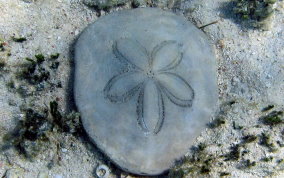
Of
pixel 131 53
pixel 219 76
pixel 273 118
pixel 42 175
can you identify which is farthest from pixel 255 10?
pixel 42 175

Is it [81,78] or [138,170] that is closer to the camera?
[138,170]

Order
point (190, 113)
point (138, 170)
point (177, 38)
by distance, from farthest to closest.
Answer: point (177, 38) < point (190, 113) < point (138, 170)

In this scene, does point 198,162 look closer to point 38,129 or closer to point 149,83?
point 149,83

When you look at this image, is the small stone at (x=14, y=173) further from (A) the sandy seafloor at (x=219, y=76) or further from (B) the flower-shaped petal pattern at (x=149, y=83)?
(B) the flower-shaped petal pattern at (x=149, y=83)

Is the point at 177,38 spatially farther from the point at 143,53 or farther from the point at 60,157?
the point at 60,157

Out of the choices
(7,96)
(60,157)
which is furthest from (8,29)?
(60,157)

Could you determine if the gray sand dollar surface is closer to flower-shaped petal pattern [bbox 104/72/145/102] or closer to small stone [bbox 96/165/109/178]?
flower-shaped petal pattern [bbox 104/72/145/102]
